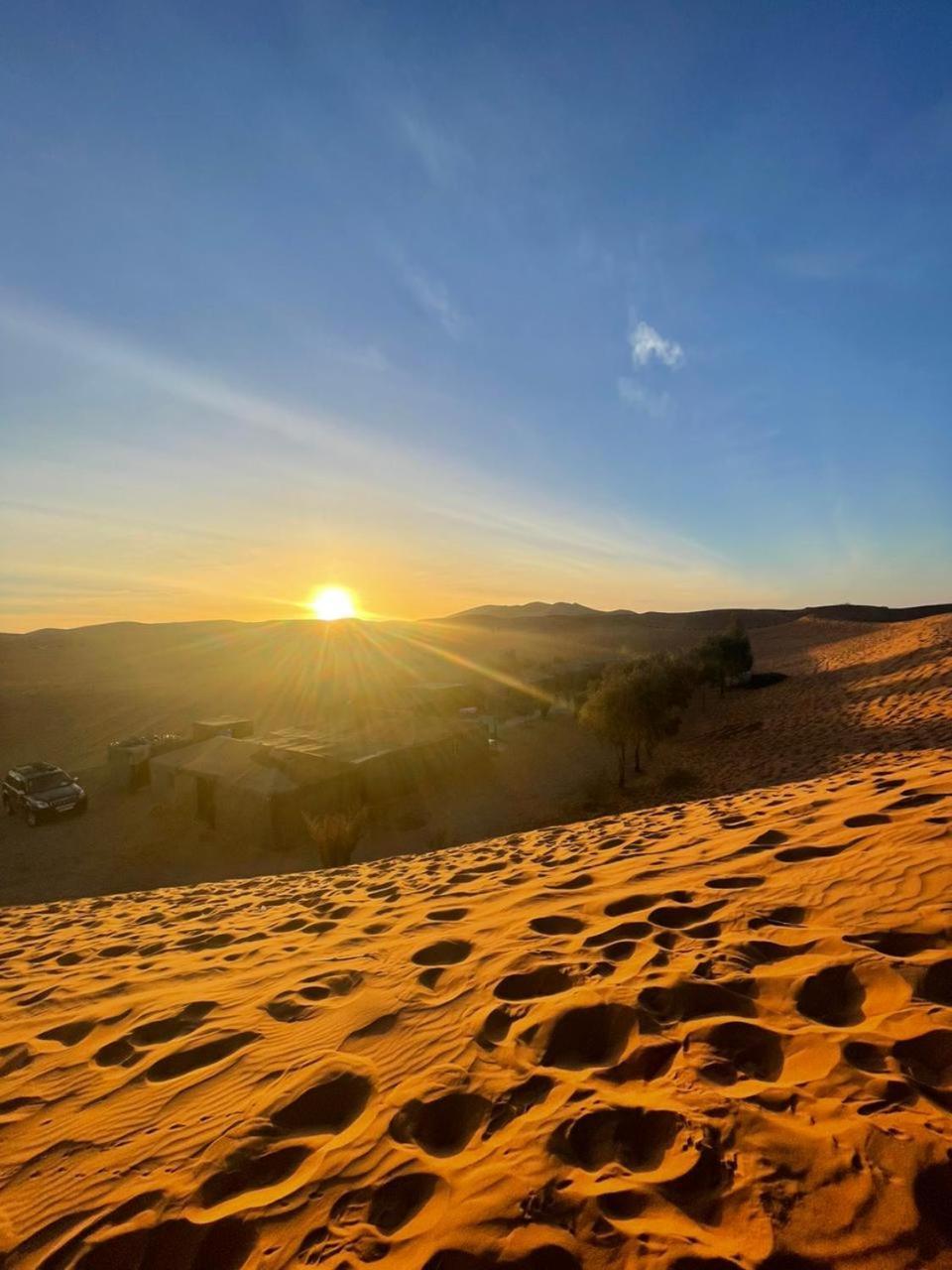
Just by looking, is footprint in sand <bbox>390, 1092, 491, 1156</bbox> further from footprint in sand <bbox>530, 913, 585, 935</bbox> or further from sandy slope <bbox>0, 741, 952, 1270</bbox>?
footprint in sand <bbox>530, 913, 585, 935</bbox>

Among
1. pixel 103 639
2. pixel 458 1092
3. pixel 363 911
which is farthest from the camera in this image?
pixel 103 639

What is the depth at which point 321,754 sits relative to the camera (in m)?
17.7

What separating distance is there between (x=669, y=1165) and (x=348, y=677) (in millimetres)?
50351

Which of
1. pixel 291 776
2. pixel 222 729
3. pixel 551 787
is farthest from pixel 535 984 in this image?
pixel 222 729

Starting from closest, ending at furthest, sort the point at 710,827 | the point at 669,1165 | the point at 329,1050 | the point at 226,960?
the point at 669,1165, the point at 329,1050, the point at 226,960, the point at 710,827

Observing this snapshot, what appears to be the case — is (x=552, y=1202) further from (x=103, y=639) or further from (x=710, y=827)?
(x=103, y=639)

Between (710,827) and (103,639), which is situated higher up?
(103,639)

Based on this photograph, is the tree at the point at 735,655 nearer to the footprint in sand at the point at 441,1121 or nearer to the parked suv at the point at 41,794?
the parked suv at the point at 41,794

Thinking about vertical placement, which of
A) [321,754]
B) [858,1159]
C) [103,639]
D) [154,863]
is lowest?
[154,863]

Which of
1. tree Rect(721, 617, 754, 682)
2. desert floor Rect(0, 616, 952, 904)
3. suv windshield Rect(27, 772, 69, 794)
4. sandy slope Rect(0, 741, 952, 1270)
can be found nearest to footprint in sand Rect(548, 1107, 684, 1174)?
sandy slope Rect(0, 741, 952, 1270)

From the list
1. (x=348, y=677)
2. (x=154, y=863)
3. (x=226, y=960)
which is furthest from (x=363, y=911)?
(x=348, y=677)

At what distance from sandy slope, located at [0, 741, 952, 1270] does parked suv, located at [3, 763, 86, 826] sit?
15.8 m

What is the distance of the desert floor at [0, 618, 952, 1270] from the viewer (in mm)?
1863

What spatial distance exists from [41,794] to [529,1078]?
67.7ft
